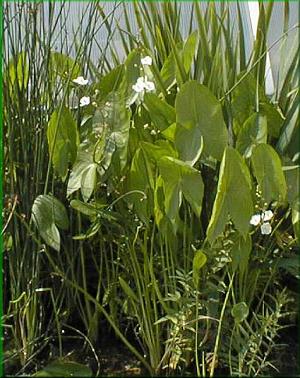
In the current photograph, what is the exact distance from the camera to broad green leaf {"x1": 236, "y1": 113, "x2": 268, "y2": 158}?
3.90 feet

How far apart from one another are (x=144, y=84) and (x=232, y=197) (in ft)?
0.84

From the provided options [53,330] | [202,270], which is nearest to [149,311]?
[202,270]

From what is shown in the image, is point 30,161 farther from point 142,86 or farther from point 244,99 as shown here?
point 244,99

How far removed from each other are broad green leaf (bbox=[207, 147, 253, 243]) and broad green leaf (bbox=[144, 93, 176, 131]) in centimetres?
16

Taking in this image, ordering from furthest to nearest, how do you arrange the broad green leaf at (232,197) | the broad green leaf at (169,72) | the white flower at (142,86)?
the broad green leaf at (169,72) → the white flower at (142,86) → the broad green leaf at (232,197)

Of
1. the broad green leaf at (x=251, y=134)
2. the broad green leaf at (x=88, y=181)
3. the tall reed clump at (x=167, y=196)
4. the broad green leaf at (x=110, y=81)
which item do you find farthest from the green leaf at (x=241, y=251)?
the broad green leaf at (x=110, y=81)

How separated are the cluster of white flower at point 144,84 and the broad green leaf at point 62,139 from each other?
0.45 ft

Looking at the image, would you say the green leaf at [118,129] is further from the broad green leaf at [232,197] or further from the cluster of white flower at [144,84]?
the broad green leaf at [232,197]

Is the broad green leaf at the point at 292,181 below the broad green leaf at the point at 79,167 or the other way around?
below

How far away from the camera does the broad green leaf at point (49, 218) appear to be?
1207 millimetres

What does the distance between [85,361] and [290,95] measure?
64cm

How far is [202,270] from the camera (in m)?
1.25

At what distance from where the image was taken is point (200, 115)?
1.17 metres

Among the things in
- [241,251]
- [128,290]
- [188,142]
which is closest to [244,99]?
[188,142]
